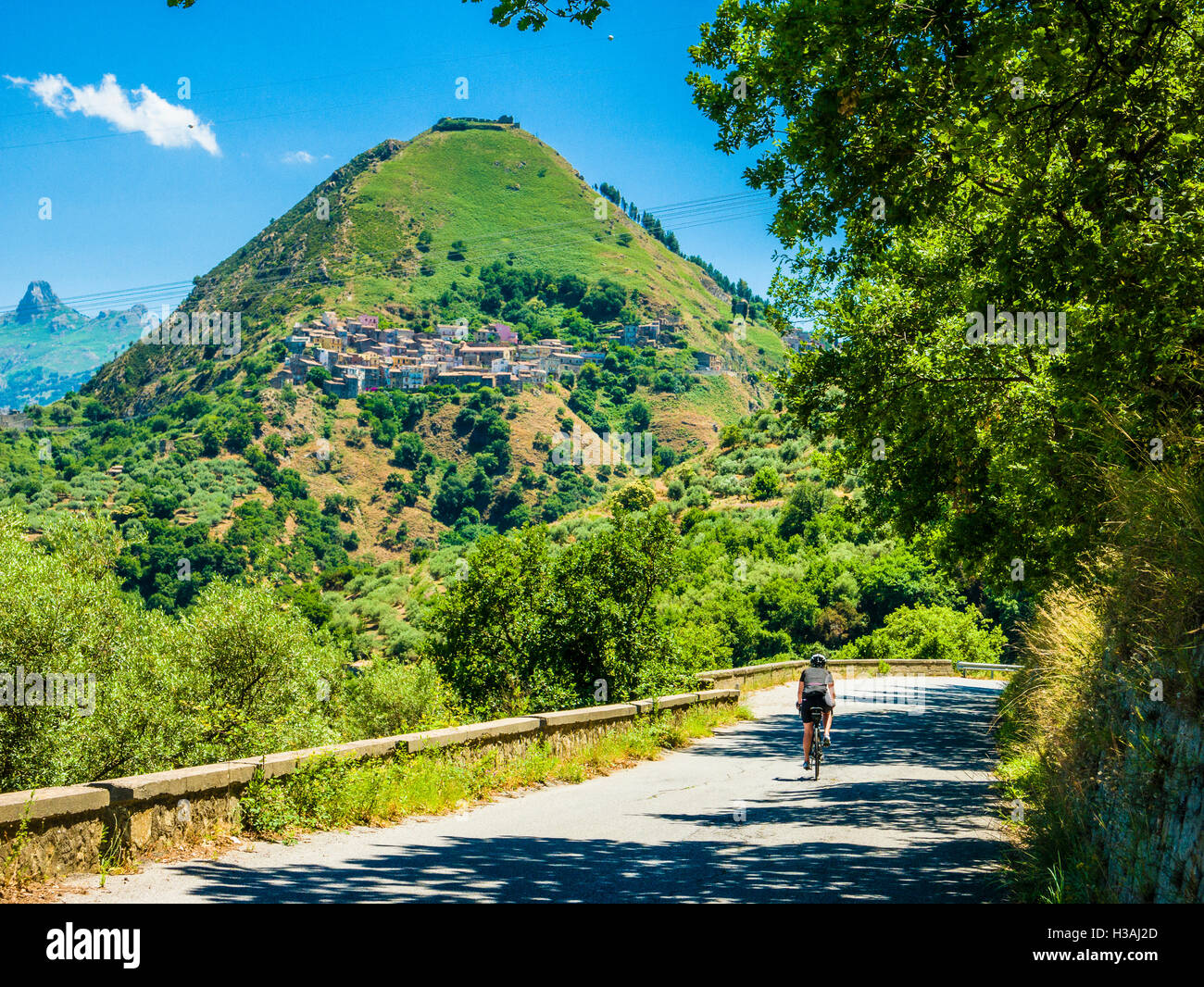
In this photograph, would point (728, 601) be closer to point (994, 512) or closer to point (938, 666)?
point (938, 666)

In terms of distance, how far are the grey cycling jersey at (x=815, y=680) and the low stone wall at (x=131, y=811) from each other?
5290 mm

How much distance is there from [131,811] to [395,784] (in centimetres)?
273

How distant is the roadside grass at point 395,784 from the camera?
6.71m

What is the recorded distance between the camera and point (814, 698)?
38.8 ft

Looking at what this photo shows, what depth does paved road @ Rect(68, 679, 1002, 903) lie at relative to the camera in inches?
213

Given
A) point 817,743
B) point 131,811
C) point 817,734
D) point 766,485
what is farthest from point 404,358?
point 131,811

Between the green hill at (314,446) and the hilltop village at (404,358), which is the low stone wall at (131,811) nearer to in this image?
the green hill at (314,446)

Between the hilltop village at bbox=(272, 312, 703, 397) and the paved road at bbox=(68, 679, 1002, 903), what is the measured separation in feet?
501

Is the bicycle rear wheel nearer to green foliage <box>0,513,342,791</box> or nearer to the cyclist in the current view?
the cyclist

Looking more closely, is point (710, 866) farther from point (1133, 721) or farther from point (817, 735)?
point (817, 735)

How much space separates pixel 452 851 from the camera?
666cm

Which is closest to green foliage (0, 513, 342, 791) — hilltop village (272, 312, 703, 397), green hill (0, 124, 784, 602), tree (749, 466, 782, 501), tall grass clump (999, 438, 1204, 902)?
tall grass clump (999, 438, 1204, 902)
